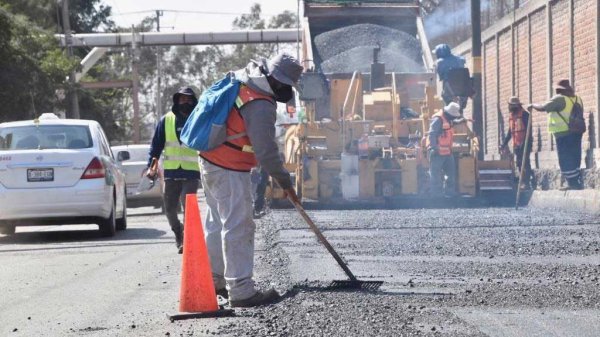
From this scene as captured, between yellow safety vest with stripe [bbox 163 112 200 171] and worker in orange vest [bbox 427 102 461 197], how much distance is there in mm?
9208

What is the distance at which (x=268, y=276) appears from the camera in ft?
33.3

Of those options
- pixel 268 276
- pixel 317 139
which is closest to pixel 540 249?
pixel 268 276

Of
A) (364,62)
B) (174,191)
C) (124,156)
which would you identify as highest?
(364,62)

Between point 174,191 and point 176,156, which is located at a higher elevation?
point 176,156

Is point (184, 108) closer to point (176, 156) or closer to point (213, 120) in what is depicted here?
point (176, 156)

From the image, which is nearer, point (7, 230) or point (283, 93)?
point (283, 93)

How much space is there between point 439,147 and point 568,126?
7.46ft

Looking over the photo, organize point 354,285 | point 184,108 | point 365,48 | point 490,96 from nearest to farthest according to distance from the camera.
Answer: point 354,285
point 184,108
point 365,48
point 490,96

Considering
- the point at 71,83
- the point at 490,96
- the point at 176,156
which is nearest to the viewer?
the point at 176,156

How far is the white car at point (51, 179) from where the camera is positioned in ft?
52.0

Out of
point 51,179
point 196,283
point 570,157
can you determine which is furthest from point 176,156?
point 570,157

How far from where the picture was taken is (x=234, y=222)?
834 cm

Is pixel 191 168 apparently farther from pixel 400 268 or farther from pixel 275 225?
pixel 275 225

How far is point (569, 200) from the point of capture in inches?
734
